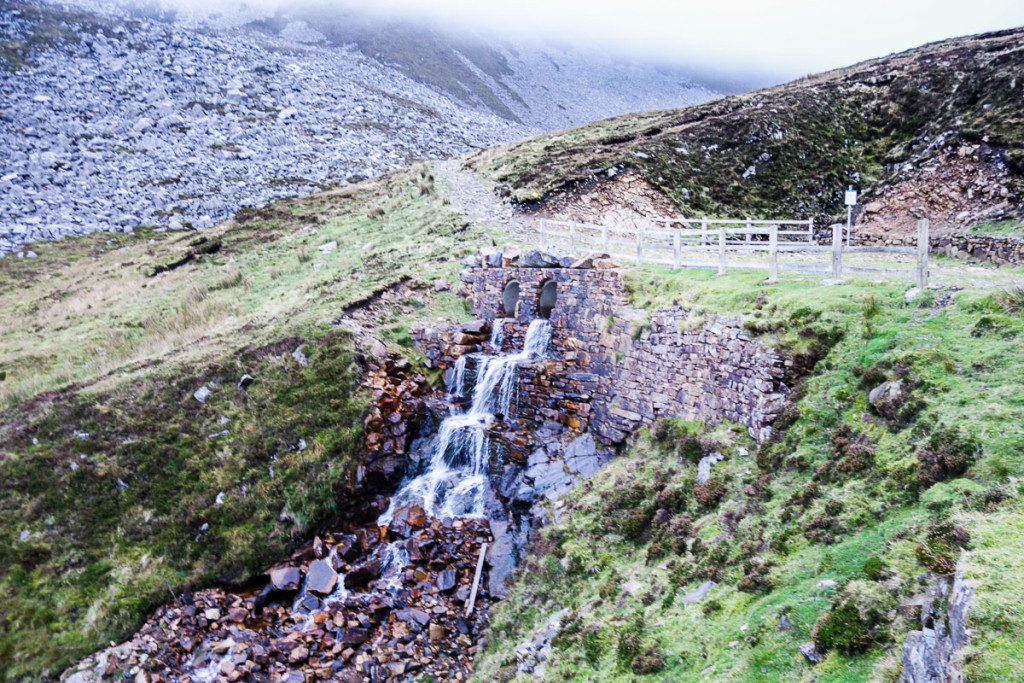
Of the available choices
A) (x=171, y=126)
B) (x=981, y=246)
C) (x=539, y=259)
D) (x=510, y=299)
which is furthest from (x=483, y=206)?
(x=171, y=126)

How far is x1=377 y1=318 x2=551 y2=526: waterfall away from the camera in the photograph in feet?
49.5

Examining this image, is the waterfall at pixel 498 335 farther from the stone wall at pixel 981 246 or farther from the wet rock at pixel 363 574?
the stone wall at pixel 981 246

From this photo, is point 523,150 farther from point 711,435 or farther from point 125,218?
point 711,435

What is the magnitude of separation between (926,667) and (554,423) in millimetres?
10884

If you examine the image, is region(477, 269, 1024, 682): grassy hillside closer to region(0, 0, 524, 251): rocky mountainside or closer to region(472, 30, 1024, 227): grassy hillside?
region(472, 30, 1024, 227): grassy hillside

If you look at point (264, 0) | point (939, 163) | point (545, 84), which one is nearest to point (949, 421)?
point (939, 163)

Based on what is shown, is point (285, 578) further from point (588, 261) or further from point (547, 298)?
point (588, 261)

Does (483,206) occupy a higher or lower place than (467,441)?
higher

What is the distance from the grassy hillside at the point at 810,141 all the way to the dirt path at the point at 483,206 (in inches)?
52.8

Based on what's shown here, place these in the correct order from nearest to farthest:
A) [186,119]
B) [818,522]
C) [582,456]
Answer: [818,522] → [582,456] → [186,119]

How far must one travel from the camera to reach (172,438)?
16.0 m

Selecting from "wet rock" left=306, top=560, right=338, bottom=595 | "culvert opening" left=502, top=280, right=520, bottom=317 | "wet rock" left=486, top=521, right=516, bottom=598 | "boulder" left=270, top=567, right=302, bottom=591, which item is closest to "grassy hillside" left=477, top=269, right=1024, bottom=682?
"wet rock" left=486, top=521, right=516, bottom=598

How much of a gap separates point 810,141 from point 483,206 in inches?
744

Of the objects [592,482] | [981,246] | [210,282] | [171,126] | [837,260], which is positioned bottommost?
[592,482]
